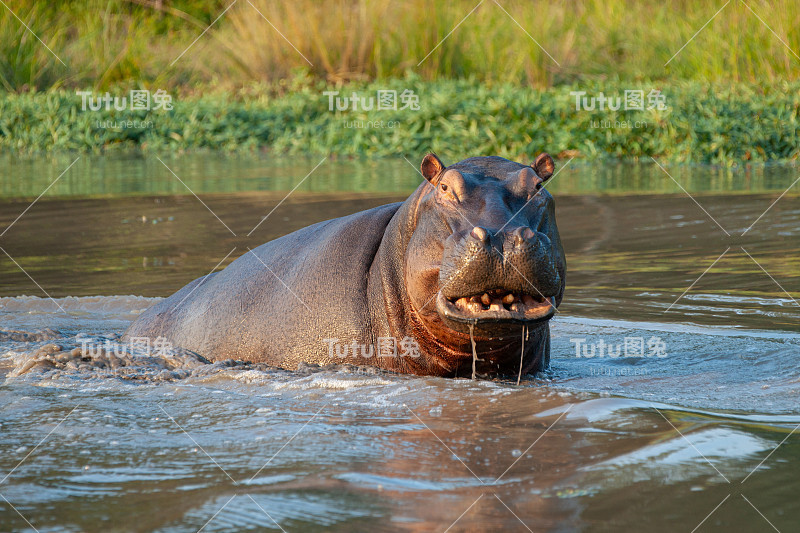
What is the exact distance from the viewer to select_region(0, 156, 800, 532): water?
287cm

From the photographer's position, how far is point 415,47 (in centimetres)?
1838

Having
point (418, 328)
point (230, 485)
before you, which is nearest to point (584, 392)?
point (418, 328)

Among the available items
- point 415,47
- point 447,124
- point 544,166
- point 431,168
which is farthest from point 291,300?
point 415,47

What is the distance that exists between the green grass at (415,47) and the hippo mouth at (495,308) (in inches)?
516

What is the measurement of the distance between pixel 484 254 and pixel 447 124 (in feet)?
33.9

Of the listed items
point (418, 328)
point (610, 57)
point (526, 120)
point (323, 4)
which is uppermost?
point (323, 4)

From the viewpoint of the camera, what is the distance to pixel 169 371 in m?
4.61

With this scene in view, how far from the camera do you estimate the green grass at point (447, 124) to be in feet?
42.4

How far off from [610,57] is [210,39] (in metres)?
8.60

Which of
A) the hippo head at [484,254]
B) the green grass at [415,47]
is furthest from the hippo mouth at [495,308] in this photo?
the green grass at [415,47]

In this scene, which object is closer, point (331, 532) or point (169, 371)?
point (331, 532)

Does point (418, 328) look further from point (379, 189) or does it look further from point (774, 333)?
point (379, 189)

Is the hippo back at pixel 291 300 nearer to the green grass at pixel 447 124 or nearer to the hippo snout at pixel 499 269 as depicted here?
the hippo snout at pixel 499 269

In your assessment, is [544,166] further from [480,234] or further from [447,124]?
[447,124]
